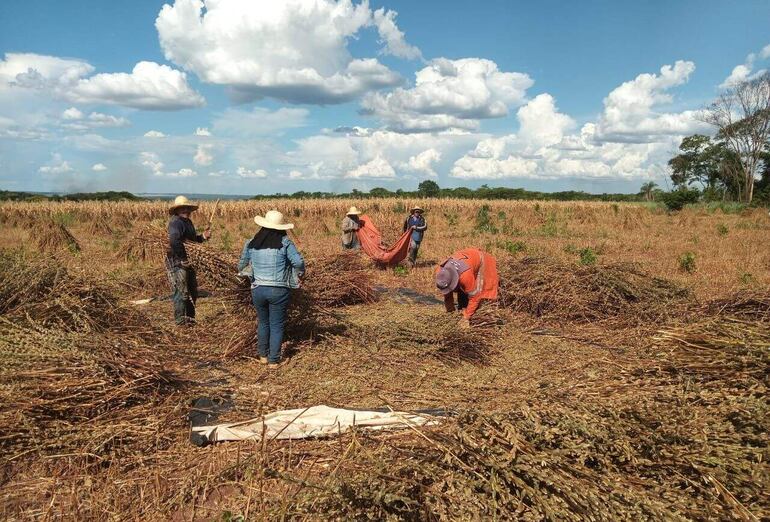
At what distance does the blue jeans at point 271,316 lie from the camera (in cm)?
487

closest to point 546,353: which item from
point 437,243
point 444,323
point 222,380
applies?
point 444,323

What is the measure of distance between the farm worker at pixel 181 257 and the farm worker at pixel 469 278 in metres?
2.93

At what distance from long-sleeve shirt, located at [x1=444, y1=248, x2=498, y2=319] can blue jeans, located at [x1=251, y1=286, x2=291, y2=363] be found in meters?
1.97

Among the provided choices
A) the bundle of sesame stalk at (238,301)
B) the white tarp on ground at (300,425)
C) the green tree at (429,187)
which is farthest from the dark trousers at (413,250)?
the green tree at (429,187)

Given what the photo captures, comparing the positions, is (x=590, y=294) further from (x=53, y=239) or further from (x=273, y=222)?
(x=53, y=239)

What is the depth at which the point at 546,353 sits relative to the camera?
5.38 meters

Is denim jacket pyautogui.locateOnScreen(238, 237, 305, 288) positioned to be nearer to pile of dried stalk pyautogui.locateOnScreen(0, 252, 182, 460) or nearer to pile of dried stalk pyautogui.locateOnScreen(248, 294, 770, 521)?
pile of dried stalk pyautogui.locateOnScreen(0, 252, 182, 460)

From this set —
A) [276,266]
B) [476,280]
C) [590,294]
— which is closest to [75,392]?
[276,266]

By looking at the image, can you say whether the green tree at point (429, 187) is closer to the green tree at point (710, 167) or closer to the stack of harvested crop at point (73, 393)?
the green tree at point (710, 167)

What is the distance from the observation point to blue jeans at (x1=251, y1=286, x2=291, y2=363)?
16.0ft

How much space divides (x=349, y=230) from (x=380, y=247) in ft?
2.46

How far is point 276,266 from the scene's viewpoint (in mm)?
4824

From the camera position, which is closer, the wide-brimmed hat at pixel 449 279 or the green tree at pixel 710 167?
the wide-brimmed hat at pixel 449 279

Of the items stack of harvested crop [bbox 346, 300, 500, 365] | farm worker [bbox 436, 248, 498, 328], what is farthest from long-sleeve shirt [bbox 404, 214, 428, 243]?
stack of harvested crop [bbox 346, 300, 500, 365]
